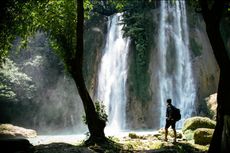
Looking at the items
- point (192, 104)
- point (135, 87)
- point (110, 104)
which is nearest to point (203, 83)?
point (192, 104)

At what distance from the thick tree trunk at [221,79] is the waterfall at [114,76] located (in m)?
21.0

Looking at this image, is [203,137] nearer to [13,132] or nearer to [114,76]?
[13,132]

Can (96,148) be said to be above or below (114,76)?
below

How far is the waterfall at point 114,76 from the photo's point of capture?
32.0 metres

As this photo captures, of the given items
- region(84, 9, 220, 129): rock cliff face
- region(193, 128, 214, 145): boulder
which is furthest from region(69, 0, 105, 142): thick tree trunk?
region(84, 9, 220, 129): rock cliff face

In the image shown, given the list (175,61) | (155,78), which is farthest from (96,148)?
(175,61)

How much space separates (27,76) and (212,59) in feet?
67.4

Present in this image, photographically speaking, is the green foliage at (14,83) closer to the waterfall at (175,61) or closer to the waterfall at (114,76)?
the waterfall at (114,76)

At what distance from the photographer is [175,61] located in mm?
32875

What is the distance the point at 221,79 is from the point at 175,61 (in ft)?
75.7

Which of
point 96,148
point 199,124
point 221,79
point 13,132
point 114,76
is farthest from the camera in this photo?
point 114,76

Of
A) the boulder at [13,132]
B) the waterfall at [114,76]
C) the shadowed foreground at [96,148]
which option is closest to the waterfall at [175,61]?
the waterfall at [114,76]

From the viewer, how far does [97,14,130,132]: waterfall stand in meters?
32.0

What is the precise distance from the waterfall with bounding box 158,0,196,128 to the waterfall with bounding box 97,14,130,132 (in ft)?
12.1
